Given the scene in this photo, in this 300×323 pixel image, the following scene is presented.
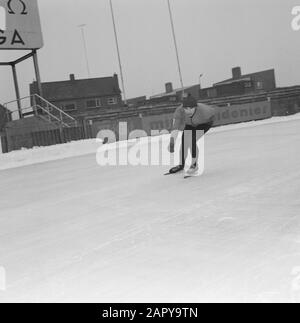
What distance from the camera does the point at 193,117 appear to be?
645 cm

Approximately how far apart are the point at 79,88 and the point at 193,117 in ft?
151

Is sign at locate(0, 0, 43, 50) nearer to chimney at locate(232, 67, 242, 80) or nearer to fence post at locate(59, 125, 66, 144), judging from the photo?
fence post at locate(59, 125, 66, 144)

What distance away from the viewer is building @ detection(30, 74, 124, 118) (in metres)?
49.5

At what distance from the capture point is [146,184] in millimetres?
6047

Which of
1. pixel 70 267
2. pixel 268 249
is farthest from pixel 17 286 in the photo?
pixel 268 249

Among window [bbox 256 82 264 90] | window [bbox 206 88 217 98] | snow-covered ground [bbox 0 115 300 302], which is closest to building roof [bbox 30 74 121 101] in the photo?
window [bbox 206 88 217 98]

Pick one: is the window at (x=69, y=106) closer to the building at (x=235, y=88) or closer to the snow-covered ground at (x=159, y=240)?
the building at (x=235, y=88)

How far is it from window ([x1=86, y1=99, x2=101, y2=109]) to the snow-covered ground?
44918 millimetres

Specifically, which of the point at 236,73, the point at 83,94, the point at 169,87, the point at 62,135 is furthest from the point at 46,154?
the point at 169,87

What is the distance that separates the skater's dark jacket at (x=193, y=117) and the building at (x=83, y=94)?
141 ft

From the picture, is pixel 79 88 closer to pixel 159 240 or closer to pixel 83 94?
pixel 83 94

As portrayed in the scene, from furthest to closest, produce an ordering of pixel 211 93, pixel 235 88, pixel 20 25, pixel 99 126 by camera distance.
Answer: pixel 211 93 → pixel 235 88 → pixel 99 126 → pixel 20 25

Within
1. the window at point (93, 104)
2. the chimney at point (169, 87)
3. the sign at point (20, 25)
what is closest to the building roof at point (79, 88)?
the window at point (93, 104)
